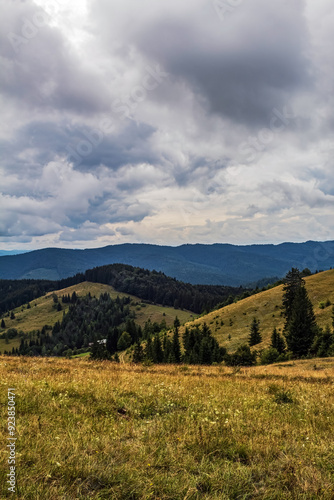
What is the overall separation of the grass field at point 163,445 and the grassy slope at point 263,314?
58164 mm

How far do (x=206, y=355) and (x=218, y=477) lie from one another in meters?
56.4

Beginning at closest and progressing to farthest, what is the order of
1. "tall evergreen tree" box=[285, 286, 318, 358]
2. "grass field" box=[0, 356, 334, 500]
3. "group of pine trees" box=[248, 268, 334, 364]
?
"grass field" box=[0, 356, 334, 500]
"group of pine trees" box=[248, 268, 334, 364]
"tall evergreen tree" box=[285, 286, 318, 358]

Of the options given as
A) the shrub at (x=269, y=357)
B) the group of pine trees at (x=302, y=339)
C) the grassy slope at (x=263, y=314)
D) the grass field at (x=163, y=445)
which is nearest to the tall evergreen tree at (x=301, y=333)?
the group of pine trees at (x=302, y=339)

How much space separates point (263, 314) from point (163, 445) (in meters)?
82.8

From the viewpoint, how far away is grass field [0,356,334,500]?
12.9 ft

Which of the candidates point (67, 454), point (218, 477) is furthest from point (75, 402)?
point (218, 477)

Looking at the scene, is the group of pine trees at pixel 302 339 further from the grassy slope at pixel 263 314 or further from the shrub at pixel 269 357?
the grassy slope at pixel 263 314

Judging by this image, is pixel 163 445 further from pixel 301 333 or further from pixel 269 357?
pixel 301 333

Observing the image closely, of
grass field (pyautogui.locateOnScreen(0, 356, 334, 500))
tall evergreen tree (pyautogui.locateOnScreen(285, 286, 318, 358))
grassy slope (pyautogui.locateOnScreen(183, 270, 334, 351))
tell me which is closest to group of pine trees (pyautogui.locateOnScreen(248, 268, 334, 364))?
tall evergreen tree (pyautogui.locateOnScreen(285, 286, 318, 358))

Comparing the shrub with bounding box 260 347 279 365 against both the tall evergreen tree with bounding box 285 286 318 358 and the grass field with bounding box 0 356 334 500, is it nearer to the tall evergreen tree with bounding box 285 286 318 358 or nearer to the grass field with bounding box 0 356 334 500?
the tall evergreen tree with bounding box 285 286 318 358

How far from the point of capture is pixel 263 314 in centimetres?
8012

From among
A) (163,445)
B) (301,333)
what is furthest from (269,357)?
(163,445)

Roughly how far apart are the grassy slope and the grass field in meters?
58.2

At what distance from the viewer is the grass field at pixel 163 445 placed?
3.92 metres
